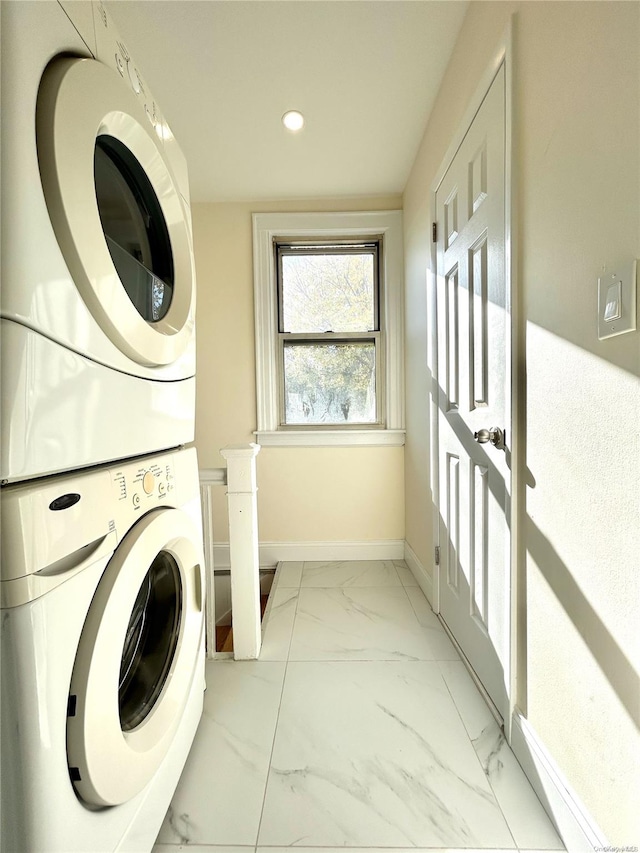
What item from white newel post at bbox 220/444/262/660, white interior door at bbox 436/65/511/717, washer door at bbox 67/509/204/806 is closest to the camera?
washer door at bbox 67/509/204/806

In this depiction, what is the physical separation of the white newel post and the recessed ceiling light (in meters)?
1.56

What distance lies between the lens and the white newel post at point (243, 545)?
161 centimetres

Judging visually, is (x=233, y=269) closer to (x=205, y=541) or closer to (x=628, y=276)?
(x=205, y=541)

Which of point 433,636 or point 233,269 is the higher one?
point 233,269

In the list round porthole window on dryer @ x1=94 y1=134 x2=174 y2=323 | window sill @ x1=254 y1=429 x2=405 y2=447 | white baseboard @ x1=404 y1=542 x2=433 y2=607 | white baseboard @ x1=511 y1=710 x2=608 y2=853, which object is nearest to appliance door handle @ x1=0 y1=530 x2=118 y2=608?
round porthole window on dryer @ x1=94 y1=134 x2=174 y2=323

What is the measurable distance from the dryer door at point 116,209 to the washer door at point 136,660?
414 millimetres

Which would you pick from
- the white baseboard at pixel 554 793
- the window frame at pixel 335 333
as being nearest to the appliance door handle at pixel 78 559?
the white baseboard at pixel 554 793

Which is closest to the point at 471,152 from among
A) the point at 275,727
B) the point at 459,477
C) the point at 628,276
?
the point at 628,276

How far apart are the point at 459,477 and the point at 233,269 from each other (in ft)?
6.55

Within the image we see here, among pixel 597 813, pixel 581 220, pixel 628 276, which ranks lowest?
pixel 597 813

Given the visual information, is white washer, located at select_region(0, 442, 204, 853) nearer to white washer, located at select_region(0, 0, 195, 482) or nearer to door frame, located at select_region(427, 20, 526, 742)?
white washer, located at select_region(0, 0, 195, 482)

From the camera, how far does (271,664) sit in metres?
1.64

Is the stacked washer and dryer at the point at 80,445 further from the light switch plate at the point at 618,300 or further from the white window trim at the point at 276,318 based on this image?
the white window trim at the point at 276,318

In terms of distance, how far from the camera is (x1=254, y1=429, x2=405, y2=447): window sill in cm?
273
